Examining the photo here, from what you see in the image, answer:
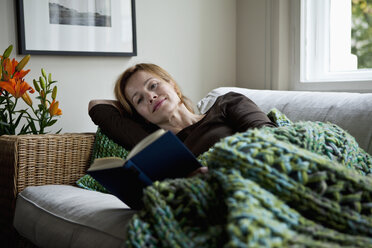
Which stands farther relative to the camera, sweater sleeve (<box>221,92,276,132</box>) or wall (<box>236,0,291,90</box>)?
wall (<box>236,0,291,90</box>)

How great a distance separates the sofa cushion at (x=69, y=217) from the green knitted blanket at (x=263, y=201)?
288 mm

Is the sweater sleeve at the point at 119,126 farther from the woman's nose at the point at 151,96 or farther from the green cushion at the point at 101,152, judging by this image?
the woman's nose at the point at 151,96

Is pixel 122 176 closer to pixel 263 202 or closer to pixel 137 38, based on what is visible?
pixel 263 202

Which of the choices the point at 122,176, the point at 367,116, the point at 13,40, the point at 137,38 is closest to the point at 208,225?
the point at 122,176

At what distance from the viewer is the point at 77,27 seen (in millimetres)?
2178

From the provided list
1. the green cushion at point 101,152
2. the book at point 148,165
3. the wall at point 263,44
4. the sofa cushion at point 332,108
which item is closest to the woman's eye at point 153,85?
the green cushion at point 101,152

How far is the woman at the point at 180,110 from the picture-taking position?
5.07ft

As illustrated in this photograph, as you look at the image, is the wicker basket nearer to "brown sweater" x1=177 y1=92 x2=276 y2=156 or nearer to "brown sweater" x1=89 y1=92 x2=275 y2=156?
"brown sweater" x1=89 y1=92 x2=275 y2=156

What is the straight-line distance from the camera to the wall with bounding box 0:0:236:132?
2.16 meters

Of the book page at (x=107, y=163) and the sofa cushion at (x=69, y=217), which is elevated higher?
the book page at (x=107, y=163)

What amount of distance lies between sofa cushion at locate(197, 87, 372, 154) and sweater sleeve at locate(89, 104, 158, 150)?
1.84 feet

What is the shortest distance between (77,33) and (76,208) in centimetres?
119

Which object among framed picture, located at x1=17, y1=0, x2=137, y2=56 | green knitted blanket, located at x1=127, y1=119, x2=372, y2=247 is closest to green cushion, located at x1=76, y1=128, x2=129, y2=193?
framed picture, located at x1=17, y1=0, x2=137, y2=56

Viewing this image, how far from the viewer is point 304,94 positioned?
5.86 feet
